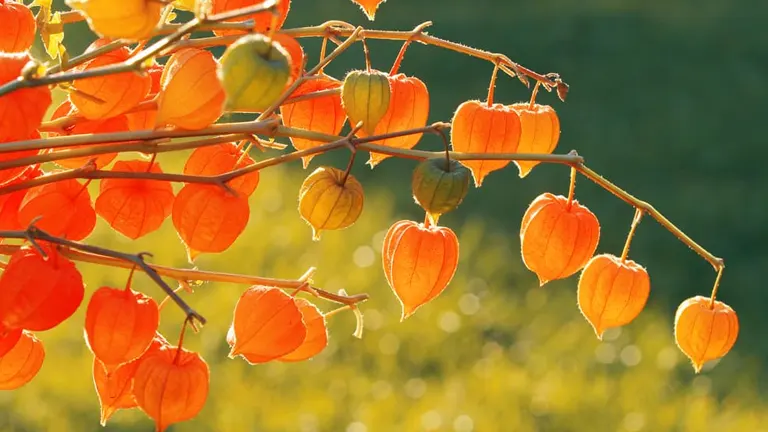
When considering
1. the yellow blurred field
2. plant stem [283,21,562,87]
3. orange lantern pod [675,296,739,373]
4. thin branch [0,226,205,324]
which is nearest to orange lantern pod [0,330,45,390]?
thin branch [0,226,205,324]

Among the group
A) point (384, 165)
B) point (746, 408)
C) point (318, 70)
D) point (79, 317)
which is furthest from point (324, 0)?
point (318, 70)

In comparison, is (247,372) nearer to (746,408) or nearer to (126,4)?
(746,408)

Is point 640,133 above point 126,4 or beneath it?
beneath

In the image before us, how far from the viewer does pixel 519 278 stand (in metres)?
2.86

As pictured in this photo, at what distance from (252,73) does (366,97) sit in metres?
0.14

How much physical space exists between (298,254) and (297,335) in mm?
2305

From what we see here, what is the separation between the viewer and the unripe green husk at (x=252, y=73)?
407 mm

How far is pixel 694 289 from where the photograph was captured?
289 cm

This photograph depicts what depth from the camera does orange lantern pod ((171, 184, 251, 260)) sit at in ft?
1.82

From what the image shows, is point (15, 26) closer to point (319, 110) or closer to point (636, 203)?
point (319, 110)

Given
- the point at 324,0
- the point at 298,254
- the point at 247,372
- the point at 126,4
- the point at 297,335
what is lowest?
the point at 324,0

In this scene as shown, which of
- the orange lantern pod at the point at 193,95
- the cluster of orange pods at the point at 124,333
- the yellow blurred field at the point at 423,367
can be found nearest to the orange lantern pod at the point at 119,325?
the cluster of orange pods at the point at 124,333

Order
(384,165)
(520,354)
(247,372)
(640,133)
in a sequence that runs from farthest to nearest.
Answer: (640,133) → (384,165) → (520,354) → (247,372)

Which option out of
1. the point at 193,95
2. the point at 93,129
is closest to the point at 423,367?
the point at 93,129
